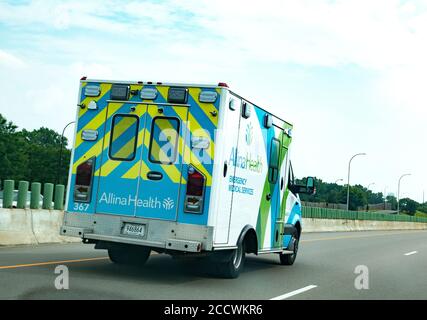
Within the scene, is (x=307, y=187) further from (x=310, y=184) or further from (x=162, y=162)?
(x=162, y=162)

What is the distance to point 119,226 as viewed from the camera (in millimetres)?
10297

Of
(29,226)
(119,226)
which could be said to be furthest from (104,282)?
(29,226)

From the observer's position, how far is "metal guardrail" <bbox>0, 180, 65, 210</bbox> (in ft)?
50.2

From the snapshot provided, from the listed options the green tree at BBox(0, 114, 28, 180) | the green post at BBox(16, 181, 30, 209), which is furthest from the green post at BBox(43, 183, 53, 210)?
the green tree at BBox(0, 114, 28, 180)

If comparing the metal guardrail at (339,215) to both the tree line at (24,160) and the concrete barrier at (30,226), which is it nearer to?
the concrete barrier at (30,226)

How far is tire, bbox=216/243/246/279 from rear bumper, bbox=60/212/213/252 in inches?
42.1

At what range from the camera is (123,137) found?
10.5m

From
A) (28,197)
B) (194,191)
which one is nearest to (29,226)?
(28,197)

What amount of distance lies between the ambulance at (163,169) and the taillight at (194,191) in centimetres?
1

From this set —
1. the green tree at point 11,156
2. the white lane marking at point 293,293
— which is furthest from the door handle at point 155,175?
the green tree at point 11,156

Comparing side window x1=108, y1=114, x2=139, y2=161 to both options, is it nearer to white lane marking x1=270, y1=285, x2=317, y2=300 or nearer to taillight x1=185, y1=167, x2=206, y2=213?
taillight x1=185, y1=167, x2=206, y2=213

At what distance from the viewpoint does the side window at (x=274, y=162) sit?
40.6ft

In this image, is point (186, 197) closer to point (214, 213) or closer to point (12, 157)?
point (214, 213)

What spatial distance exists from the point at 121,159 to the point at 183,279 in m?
2.12
